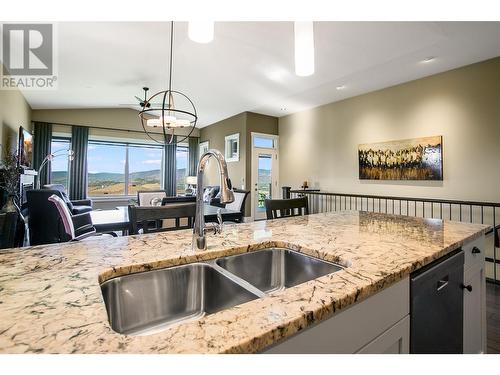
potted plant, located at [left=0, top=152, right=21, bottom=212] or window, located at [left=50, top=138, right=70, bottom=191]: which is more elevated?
window, located at [left=50, top=138, right=70, bottom=191]

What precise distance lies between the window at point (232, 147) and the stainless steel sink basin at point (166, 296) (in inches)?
227

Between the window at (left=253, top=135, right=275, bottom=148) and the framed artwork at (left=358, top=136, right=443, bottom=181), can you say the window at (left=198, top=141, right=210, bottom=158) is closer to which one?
the window at (left=253, top=135, right=275, bottom=148)

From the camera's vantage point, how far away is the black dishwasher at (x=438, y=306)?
3.03 ft

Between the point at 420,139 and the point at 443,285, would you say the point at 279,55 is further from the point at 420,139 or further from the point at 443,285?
the point at 443,285

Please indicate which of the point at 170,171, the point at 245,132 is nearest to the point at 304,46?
the point at 245,132

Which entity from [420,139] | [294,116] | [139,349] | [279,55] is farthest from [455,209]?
[139,349]

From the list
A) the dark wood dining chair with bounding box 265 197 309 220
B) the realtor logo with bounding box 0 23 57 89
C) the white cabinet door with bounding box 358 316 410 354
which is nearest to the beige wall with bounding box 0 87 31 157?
the realtor logo with bounding box 0 23 57 89

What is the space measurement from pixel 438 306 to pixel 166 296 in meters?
1.09

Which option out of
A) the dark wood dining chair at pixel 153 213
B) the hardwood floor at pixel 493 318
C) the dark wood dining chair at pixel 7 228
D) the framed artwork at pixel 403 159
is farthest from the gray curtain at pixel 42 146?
the hardwood floor at pixel 493 318

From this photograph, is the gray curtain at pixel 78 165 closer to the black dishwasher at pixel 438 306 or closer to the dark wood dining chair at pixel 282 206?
the dark wood dining chair at pixel 282 206

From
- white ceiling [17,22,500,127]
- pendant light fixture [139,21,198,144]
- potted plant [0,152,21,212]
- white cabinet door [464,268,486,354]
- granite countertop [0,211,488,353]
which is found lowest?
white cabinet door [464,268,486,354]

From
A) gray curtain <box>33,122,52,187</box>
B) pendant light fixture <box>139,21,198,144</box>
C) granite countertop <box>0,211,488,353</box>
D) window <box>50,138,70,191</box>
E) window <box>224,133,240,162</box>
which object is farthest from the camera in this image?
window <box>224,133,240,162</box>

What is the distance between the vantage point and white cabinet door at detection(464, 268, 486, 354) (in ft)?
4.29

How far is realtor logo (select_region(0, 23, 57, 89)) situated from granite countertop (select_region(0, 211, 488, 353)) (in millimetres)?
3523
